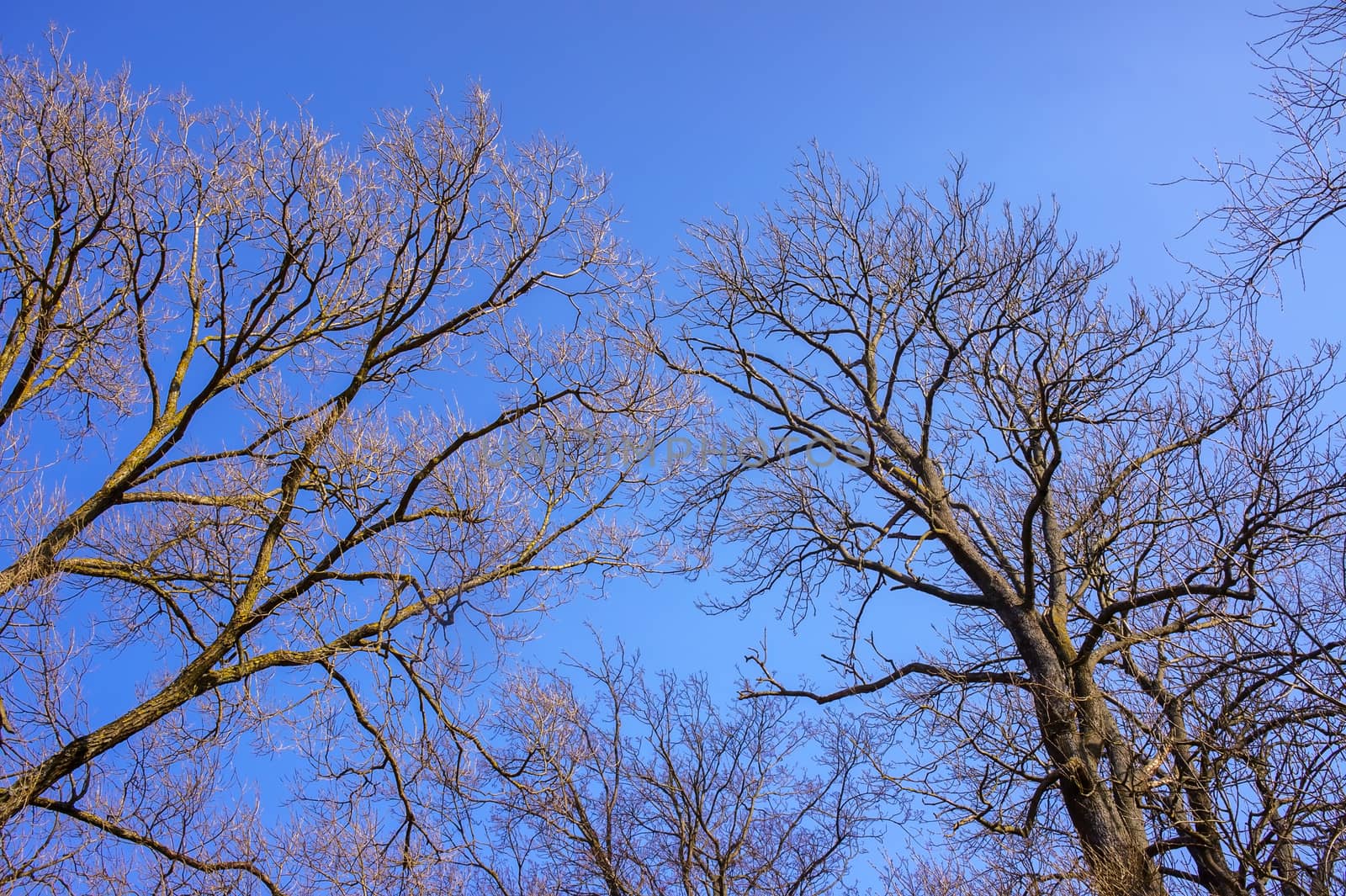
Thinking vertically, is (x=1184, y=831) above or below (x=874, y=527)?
below

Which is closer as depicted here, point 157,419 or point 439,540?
point 439,540

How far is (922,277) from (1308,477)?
3.81 m

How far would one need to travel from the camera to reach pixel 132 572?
826cm

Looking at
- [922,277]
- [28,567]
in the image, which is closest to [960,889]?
[922,277]

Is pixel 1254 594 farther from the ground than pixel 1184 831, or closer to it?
farther from the ground

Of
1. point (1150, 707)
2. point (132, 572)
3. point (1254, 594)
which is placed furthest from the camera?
point (132, 572)

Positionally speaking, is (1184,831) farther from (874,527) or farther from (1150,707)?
(874,527)

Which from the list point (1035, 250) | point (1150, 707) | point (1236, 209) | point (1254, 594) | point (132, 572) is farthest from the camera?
point (1035, 250)

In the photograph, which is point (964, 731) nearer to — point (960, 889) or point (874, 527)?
point (960, 889)

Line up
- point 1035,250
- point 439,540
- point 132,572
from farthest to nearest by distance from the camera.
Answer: point 1035,250 < point 132,572 < point 439,540

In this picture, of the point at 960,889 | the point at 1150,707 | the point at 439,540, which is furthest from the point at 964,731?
the point at 439,540

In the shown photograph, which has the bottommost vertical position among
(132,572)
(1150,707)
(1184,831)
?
(1184,831)

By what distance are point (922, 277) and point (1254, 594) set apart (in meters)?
4.16

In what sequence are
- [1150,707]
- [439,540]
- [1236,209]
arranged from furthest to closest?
[439,540] → [1150,707] → [1236,209]
